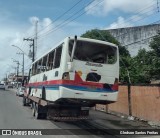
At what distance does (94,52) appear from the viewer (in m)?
15.4

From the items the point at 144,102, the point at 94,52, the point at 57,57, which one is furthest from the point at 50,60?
the point at 144,102

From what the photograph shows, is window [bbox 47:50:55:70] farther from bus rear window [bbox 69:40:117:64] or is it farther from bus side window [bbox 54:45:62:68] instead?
bus rear window [bbox 69:40:117:64]

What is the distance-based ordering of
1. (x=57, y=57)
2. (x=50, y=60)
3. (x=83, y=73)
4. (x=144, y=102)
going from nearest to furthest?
(x=83, y=73) < (x=57, y=57) < (x=50, y=60) < (x=144, y=102)

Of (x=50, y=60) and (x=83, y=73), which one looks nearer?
(x=83, y=73)

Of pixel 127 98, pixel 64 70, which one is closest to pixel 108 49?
pixel 64 70

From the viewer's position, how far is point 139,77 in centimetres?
2697

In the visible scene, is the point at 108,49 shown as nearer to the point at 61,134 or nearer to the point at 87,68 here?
the point at 87,68

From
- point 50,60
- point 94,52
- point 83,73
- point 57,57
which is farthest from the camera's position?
point 50,60

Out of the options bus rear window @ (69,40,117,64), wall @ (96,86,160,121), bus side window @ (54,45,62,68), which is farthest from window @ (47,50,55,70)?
wall @ (96,86,160,121)

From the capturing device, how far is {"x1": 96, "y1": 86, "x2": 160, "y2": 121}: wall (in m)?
17.6

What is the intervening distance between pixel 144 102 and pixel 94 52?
16.5 feet

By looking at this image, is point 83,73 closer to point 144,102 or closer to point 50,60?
point 50,60

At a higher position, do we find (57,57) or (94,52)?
(94,52)

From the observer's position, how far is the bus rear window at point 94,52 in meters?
14.8
